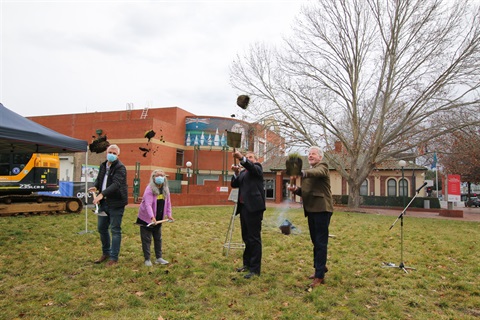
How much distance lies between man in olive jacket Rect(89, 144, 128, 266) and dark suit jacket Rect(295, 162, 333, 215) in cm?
284

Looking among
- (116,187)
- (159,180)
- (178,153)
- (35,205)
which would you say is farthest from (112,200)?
(178,153)

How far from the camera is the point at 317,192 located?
184 inches

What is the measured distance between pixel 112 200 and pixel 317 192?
324 centimetres

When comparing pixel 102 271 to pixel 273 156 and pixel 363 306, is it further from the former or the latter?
pixel 273 156

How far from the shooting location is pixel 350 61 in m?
21.8

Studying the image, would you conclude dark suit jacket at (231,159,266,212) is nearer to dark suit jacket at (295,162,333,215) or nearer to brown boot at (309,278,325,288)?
dark suit jacket at (295,162,333,215)

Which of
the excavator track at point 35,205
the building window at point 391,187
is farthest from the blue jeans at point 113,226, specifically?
the building window at point 391,187

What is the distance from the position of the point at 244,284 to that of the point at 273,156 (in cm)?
1808

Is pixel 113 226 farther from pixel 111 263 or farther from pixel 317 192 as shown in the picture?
pixel 317 192

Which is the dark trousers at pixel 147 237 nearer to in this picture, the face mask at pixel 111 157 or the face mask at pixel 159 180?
the face mask at pixel 159 180

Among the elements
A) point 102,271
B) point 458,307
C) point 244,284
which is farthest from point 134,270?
point 458,307

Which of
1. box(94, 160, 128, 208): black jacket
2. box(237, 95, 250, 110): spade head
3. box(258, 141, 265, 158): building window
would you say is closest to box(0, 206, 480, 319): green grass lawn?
box(94, 160, 128, 208): black jacket

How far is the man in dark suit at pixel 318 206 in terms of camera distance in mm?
4605

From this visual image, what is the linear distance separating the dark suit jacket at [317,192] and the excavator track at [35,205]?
1173 centimetres
